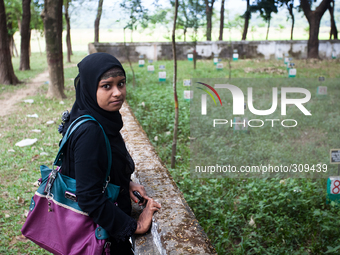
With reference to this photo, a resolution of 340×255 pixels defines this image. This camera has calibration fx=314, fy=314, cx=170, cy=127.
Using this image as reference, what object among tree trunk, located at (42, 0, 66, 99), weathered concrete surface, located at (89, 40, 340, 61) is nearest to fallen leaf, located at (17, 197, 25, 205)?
tree trunk, located at (42, 0, 66, 99)

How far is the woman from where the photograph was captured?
1430mm

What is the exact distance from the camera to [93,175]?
1.43 meters

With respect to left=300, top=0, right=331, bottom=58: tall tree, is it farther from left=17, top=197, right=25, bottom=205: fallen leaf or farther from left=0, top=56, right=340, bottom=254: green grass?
left=17, top=197, right=25, bottom=205: fallen leaf

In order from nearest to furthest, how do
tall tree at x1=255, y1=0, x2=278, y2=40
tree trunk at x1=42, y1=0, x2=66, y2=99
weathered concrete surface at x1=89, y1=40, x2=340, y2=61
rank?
tree trunk at x1=42, y1=0, x2=66, y2=99, weathered concrete surface at x1=89, y1=40, x2=340, y2=61, tall tree at x1=255, y1=0, x2=278, y2=40

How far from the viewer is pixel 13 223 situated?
2938 millimetres

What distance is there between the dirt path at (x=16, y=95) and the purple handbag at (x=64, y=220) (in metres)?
5.75

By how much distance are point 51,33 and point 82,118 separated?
22.2 feet

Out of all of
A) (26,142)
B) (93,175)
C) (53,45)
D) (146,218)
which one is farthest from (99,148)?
(53,45)

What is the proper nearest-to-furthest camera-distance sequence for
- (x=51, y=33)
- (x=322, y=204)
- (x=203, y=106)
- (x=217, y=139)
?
(x=322, y=204) → (x=217, y=139) → (x=203, y=106) → (x=51, y=33)

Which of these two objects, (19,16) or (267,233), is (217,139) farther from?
(19,16)

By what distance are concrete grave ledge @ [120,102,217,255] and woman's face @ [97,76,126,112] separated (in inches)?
27.1

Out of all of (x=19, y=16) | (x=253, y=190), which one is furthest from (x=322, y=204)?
(x=19, y=16)

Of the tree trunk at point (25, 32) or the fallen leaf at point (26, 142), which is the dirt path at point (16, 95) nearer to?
the fallen leaf at point (26, 142)

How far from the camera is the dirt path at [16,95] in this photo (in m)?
7.03
